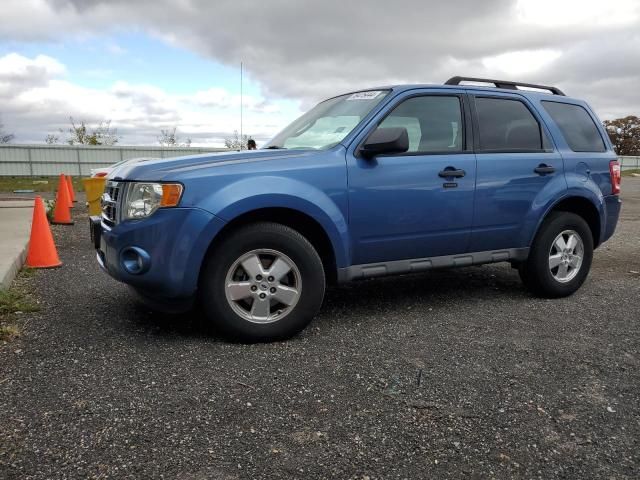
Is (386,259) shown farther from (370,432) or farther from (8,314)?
(8,314)

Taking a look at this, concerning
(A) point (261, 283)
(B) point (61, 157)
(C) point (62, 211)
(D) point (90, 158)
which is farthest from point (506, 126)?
(B) point (61, 157)

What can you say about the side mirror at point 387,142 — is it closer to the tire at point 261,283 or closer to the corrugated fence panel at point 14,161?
the tire at point 261,283

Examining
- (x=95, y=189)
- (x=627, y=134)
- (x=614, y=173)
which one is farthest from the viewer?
(x=627, y=134)

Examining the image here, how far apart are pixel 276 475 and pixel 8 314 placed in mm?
2904

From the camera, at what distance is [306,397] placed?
9.23 ft

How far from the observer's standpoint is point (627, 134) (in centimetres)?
8131

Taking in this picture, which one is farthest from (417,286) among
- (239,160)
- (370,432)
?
(370,432)

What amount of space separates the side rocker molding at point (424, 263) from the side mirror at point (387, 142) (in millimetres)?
832

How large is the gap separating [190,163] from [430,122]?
195cm

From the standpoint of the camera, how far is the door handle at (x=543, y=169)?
4.64 m

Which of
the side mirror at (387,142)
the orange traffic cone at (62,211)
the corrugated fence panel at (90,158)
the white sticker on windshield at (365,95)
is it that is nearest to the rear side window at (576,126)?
the white sticker on windshield at (365,95)

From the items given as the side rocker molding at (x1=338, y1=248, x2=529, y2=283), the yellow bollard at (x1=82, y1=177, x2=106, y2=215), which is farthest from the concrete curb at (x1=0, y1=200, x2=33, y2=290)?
the side rocker molding at (x1=338, y1=248, x2=529, y2=283)

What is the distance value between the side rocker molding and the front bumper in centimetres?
103

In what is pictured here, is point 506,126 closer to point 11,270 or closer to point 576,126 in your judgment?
point 576,126
